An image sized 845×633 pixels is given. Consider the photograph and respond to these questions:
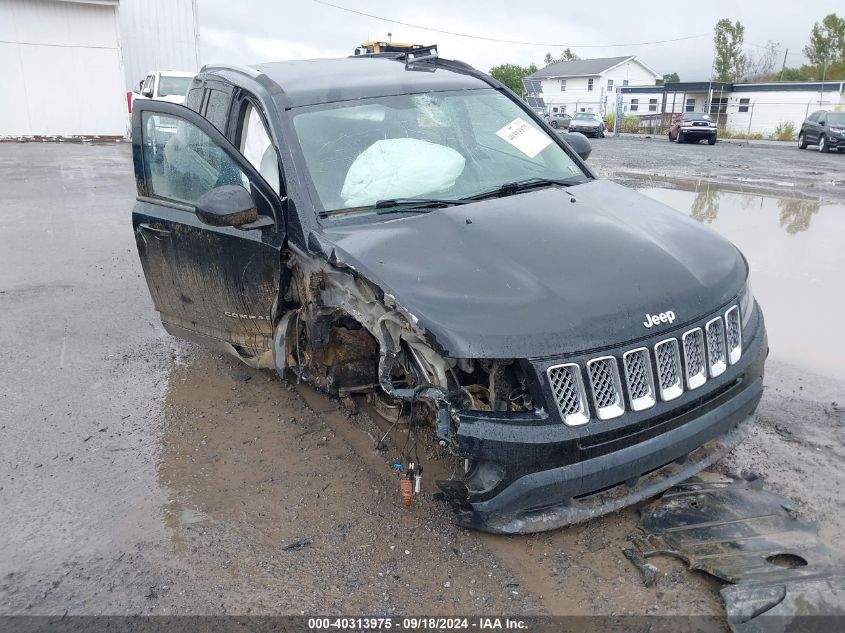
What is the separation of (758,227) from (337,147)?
7.40m

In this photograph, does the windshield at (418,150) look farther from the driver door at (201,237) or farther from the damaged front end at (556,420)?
the damaged front end at (556,420)

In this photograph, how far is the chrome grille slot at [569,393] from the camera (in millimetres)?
2604

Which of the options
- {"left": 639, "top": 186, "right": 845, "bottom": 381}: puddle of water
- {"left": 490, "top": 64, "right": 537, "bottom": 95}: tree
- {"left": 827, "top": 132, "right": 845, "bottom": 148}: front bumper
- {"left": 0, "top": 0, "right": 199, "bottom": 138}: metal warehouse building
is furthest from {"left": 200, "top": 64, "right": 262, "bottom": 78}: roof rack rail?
{"left": 490, "top": 64, "right": 537, "bottom": 95}: tree

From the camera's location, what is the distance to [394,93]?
4.10 metres

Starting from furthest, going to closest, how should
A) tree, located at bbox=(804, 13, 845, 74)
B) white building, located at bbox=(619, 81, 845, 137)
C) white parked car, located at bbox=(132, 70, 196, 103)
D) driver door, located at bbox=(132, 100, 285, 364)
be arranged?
tree, located at bbox=(804, 13, 845, 74) < white building, located at bbox=(619, 81, 845, 137) < white parked car, located at bbox=(132, 70, 196, 103) < driver door, located at bbox=(132, 100, 285, 364)

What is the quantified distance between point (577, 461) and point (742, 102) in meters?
55.6

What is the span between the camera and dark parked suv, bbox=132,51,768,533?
2.64 m

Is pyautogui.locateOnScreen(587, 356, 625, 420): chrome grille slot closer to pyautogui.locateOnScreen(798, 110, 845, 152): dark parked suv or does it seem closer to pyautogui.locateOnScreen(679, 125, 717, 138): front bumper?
pyautogui.locateOnScreen(798, 110, 845, 152): dark parked suv

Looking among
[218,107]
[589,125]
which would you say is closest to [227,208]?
[218,107]

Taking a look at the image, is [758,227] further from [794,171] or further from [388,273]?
[794,171]

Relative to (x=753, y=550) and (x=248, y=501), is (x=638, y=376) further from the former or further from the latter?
(x=248, y=501)

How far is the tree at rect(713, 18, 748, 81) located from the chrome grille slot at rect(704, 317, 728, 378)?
76.0 metres

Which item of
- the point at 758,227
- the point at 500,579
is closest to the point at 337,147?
the point at 500,579

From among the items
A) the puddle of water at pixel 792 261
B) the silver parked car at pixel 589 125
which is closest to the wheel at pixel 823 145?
the silver parked car at pixel 589 125
